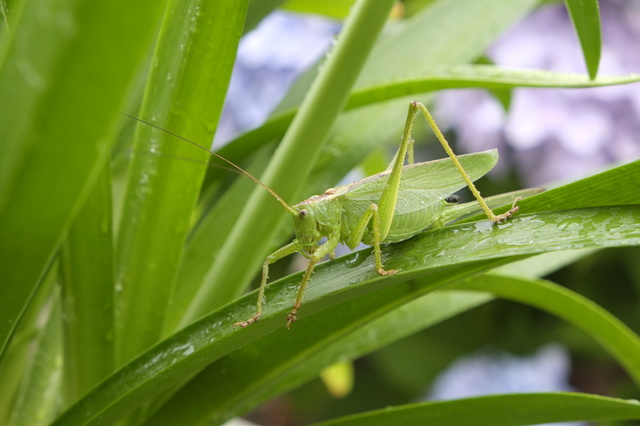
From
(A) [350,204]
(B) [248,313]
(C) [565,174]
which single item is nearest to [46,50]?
(B) [248,313]

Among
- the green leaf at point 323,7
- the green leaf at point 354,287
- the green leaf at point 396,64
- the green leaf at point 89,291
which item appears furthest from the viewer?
the green leaf at point 323,7

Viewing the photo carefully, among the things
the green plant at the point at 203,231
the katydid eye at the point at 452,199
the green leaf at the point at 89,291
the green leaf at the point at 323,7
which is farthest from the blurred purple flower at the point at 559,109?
the green leaf at the point at 89,291

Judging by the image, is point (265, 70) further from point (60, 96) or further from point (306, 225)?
point (60, 96)

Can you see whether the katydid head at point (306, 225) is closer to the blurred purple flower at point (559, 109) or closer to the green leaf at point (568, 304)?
the green leaf at point (568, 304)

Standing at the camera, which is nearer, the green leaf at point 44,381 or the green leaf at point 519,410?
the green leaf at point 519,410

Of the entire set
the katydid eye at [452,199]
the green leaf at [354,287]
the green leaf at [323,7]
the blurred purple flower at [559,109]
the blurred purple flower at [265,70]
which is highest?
the blurred purple flower at [265,70]

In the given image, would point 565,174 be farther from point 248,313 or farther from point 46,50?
point 46,50

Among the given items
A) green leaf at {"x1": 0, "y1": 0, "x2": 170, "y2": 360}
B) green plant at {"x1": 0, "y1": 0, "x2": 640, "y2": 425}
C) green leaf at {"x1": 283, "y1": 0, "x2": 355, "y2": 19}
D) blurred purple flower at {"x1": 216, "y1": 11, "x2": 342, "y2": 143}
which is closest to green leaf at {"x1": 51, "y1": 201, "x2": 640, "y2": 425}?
green plant at {"x1": 0, "y1": 0, "x2": 640, "y2": 425}

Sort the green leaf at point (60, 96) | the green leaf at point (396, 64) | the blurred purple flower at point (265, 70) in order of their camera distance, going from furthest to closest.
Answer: the blurred purple flower at point (265, 70), the green leaf at point (396, 64), the green leaf at point (60, 96)
